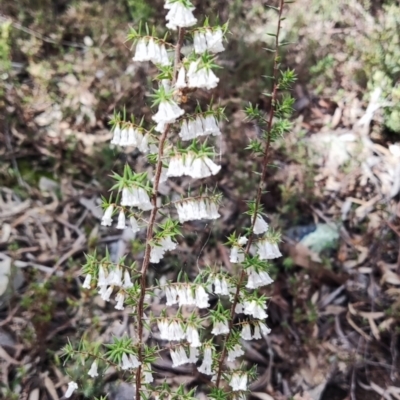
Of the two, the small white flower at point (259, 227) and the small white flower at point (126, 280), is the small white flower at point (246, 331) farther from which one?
the small white flower at point (126, 280)

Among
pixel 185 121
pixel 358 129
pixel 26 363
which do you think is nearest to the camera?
pixel 185 121

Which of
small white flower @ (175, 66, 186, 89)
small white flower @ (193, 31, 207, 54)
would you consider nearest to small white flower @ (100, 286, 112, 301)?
small white flower @ (175, 66, 186, 89)

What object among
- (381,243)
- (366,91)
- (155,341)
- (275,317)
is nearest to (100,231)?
(155,341)

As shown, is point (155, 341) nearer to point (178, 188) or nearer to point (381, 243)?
point (178, 188)

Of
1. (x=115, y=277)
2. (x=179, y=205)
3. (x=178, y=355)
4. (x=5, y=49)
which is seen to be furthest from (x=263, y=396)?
(x=5, y=49)

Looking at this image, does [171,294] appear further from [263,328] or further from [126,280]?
[263,328]
